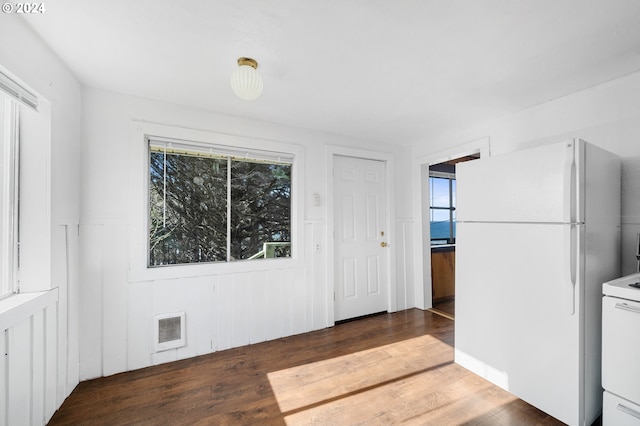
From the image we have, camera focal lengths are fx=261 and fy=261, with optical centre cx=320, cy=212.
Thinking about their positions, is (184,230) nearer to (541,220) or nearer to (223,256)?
(223,256)

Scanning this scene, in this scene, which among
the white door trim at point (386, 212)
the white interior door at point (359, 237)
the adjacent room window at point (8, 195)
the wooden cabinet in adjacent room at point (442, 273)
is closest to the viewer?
the adjacent room window at point (8, 195)

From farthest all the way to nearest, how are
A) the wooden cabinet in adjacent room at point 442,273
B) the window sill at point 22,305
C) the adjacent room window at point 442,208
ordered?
the adjacent room window at point 442,208, the wooden cabinet in adjacent room at point 442,273, the window sill at point 22,305

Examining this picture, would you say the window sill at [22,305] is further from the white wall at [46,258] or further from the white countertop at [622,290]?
the white countertop at [622,290]

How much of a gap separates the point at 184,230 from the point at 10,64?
151 cm

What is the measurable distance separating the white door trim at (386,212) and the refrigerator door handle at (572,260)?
6.87ft

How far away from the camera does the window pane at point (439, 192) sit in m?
4.64

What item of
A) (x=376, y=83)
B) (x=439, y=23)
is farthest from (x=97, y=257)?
(x=439, y=23)

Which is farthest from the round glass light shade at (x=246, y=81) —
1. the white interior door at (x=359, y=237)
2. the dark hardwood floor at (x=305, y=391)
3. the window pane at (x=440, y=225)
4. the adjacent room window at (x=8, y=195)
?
the window pane at (x=440, y=225)

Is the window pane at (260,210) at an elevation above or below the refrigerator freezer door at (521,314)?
above

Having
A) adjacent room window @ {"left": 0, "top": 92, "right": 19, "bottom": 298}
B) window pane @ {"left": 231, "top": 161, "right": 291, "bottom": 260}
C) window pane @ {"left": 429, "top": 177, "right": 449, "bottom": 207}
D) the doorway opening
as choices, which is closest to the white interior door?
window pane @ {"left": 231, "top": 161, "right": 291, "bottom": 260}

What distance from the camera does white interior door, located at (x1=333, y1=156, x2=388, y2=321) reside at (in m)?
3.30

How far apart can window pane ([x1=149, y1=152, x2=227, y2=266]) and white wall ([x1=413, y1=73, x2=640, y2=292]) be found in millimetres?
3014

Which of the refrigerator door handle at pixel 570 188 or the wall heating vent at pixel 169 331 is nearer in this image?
the refrigerator door handle at pixel 570 188

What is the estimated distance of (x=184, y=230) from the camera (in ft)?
8.19
